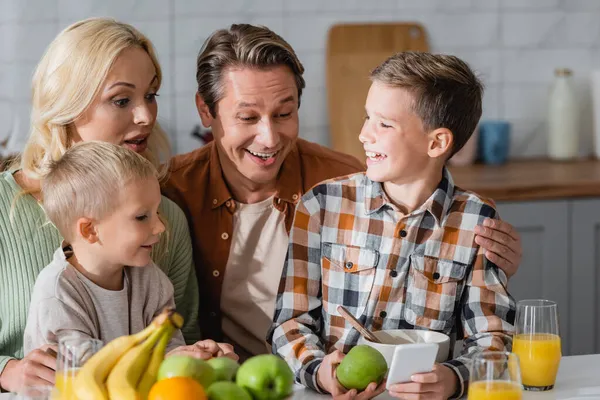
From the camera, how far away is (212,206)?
7.42 feet

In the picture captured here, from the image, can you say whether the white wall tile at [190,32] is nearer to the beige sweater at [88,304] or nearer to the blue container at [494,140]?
the blue container at [494,140]

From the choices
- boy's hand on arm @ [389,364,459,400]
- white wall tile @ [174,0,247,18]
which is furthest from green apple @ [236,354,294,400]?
white wall tile @ [174,0,247,18]

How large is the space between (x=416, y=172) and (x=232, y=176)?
54 cm

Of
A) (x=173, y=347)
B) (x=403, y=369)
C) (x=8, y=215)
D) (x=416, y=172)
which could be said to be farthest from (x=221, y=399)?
(x=8, y=215)

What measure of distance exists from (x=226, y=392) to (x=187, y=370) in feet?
0.20

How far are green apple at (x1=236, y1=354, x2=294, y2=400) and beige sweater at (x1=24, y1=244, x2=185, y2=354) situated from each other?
50cm

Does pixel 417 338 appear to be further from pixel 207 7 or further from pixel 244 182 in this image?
pixel 207 7

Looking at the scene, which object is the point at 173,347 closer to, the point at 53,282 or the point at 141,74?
the point at 53,282

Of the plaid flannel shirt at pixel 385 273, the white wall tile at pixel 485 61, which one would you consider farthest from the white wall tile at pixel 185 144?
the plaid flannel shirt at pixel 385 273

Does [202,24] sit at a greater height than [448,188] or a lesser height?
greater

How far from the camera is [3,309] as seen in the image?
1972mm

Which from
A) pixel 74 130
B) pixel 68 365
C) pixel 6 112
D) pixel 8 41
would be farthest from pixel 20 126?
pixel 68 365

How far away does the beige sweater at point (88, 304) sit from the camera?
5.71 ft

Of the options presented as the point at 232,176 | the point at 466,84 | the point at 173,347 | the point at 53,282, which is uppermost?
the point at 466,84
